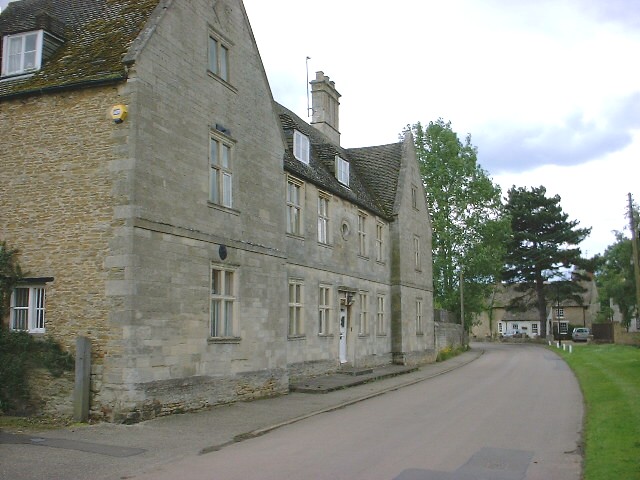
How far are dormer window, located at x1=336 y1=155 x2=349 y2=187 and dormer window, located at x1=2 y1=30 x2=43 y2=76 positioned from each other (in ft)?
48.2

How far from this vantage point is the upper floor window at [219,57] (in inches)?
659

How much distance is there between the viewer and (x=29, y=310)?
13852 mm

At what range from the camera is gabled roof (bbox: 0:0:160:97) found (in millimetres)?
14007

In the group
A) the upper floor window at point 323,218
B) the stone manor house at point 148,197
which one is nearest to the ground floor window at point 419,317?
the upper floor window at point 323,218

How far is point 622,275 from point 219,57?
5915 cm

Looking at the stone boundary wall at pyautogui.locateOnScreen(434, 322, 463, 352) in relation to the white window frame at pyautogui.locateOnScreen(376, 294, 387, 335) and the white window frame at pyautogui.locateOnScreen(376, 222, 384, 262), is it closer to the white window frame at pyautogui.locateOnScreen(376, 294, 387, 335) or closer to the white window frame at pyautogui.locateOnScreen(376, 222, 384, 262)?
the white window frame at pyautogui.locateOnScreen(376, 294, 387, 335)

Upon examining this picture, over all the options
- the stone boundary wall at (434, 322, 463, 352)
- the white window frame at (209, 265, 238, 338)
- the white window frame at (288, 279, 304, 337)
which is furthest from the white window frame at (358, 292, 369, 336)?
the white window frame at (209, 265, 238, 338)

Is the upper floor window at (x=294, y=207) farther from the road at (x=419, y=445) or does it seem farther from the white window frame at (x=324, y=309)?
the road at (x=419, y=445)

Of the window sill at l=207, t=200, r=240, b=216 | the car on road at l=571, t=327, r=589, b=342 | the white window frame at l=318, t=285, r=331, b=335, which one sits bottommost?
the car on road at l=571, t=327, r=589, b=342

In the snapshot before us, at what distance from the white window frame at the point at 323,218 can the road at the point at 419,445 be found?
7532 mm

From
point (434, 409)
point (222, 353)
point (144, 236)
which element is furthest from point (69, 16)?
point (434, 409)

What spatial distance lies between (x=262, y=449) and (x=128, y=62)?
848 cm

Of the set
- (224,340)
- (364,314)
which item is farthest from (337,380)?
(224,340)

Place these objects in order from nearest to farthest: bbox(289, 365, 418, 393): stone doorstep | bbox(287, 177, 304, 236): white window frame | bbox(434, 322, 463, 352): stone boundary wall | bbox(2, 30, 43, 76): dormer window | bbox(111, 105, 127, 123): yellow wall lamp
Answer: bbox(111, 105, 127, 123): yellow wall lamp → bbox(2, 30, 43, 76): dormer window → bbox(289, 365, 418, 393): stone doorstep → bbox(287, 177, 304, 236): white window frame → bbox(434, 322, 463, 352): stone boundary wall
